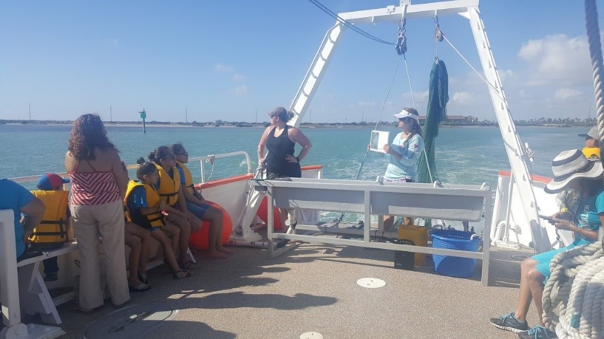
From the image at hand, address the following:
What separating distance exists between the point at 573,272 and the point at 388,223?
3187mm

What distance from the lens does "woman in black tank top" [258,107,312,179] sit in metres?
5.33

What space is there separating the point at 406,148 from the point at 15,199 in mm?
3978

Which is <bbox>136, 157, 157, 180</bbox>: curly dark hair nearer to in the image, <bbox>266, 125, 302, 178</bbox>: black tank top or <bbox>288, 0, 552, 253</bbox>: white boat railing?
<bbox>266, 125, 302, 178</bbox>: black tank top

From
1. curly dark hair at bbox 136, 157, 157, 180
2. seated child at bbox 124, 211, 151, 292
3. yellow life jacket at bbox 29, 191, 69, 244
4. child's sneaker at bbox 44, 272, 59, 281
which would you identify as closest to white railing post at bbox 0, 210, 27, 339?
yellow life jacket at bbox 29, 191, 69, 244

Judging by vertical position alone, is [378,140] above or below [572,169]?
above

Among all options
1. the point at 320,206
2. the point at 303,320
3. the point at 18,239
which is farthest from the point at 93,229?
the point at 320,206

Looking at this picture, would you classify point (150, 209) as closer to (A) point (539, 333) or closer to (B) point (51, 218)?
(B) point (51, 218)

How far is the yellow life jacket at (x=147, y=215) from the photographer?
4250 millimetres

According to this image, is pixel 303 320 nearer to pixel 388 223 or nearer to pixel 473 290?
pixel 473 290

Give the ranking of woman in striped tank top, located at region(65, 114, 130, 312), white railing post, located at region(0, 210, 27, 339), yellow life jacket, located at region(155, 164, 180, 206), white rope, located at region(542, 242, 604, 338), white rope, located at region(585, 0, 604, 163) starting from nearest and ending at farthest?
white rope, located at region(585, 0, 604, 163) → white rope, located at region(542, 242, 604, 338) → white railing post, located at region(0, 210, 27, 339) → woman in striped tank top, located at region(65, 114, 130, 312) → yellow life jacket, located at region(155, 164, 180, 206)

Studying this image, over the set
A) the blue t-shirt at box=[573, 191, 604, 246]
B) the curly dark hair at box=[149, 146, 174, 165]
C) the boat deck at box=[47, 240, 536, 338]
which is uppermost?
the curly dark hair at box=[149, 146, 174, 165]

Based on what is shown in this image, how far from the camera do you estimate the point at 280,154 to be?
17.7 feet

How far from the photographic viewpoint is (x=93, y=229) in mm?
3623

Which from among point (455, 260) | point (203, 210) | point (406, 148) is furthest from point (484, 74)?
point (203, 210)
